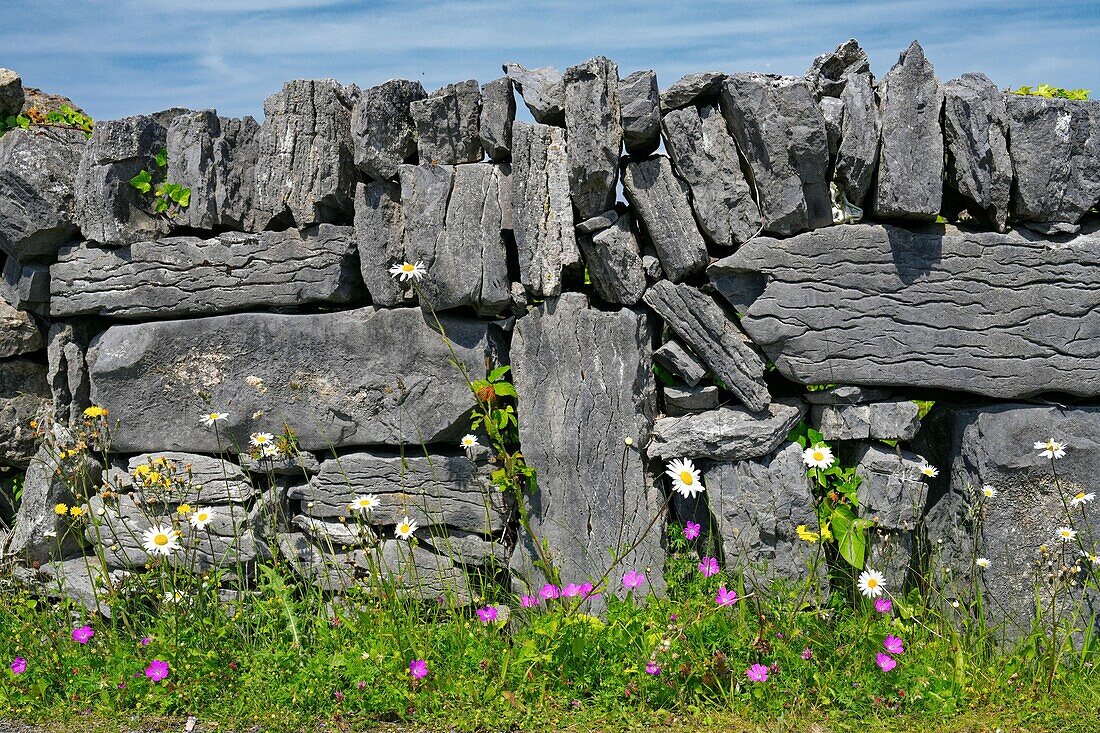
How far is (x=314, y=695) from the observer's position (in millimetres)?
3160

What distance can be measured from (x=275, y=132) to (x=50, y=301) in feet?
5.00

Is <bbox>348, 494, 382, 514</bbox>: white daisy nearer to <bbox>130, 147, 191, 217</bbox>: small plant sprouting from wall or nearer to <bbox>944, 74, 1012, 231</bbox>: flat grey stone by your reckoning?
Result: <bbox>130, 147, 191, 217</bbox>: small plant sprouting from wall

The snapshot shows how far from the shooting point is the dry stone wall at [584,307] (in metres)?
3.43

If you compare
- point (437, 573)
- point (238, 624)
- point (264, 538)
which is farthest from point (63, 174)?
point (437, 573)

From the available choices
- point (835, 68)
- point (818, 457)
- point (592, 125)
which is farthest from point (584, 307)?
point (835, 68)

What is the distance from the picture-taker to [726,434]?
3.54m

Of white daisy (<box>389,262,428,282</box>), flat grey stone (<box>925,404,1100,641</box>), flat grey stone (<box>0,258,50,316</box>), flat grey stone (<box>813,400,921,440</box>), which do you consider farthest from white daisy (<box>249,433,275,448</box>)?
flat grey stone (<box>925,404,1100,641</box>)

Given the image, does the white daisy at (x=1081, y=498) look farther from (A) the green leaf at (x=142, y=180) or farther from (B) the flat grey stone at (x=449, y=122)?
(A) the green leaf at (x=142, y=180)

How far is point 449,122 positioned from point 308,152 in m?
0.68

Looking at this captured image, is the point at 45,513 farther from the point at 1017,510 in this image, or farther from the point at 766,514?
the point at 1017,510

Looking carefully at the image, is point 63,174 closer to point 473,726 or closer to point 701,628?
point 473,726

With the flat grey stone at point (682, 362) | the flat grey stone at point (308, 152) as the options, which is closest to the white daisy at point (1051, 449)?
the flat grey stone at point (682, 362)

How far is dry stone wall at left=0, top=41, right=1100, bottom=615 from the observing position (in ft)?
11.3

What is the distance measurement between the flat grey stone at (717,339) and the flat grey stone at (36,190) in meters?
2.93
